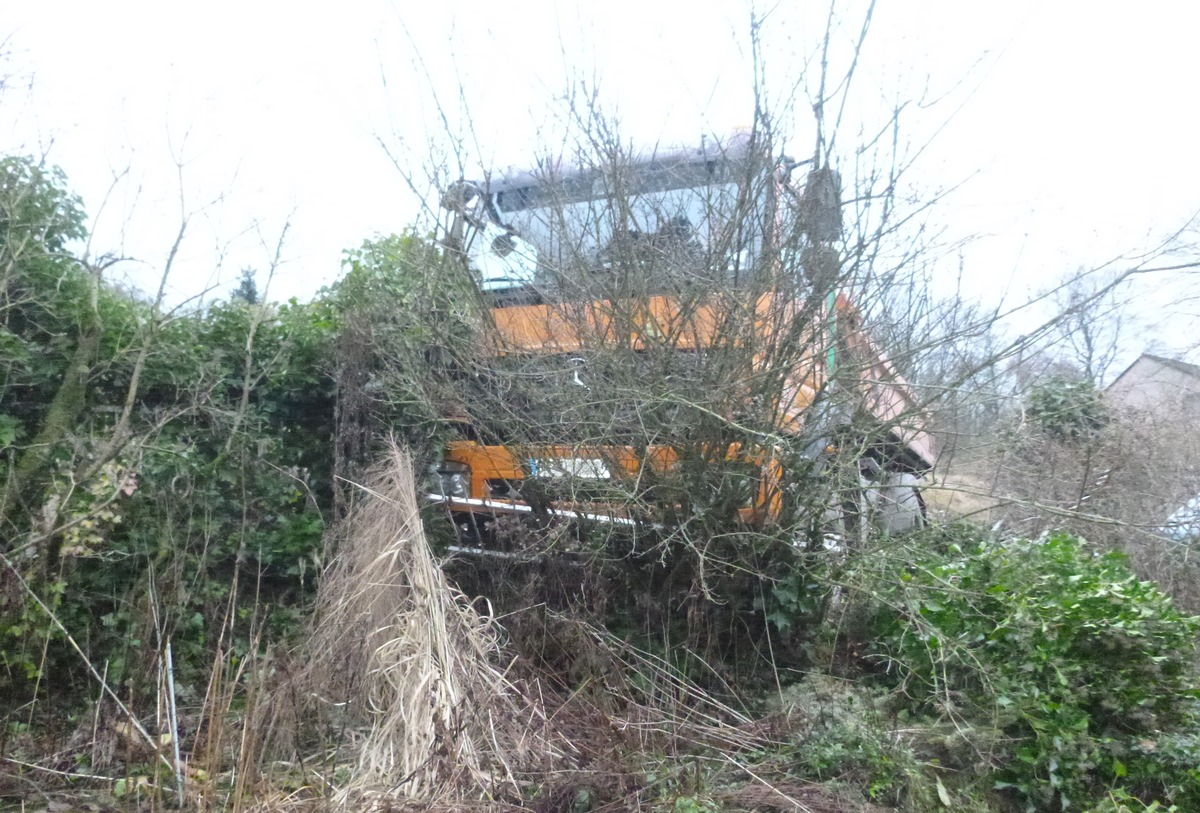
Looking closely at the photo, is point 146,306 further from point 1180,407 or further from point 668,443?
point 1180,407

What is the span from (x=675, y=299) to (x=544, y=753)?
2585 mm

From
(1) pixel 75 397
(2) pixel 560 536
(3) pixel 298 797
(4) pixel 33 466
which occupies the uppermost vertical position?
(1) pixel 75 397

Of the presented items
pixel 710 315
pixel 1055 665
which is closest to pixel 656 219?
pixel 710 315

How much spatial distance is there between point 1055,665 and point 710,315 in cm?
258

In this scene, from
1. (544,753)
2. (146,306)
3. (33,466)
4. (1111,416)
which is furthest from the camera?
(1111,416)

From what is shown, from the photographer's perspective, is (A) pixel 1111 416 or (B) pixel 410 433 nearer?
(B) pixel 410 433

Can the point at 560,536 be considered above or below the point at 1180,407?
below

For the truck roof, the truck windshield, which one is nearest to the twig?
the truck windshield

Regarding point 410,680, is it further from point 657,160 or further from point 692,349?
point 657,160

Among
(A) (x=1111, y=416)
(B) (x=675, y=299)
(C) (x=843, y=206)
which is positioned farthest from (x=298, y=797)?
(A) (x=1111, y=416)

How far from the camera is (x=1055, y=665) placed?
4.57 meters

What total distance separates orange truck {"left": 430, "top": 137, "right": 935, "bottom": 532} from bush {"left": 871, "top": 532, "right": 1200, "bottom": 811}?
638 mm

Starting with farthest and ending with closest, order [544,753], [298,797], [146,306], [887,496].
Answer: [146,306]
[887,496]
[544,753]
[298,797]

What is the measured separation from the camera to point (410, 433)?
247 inches
